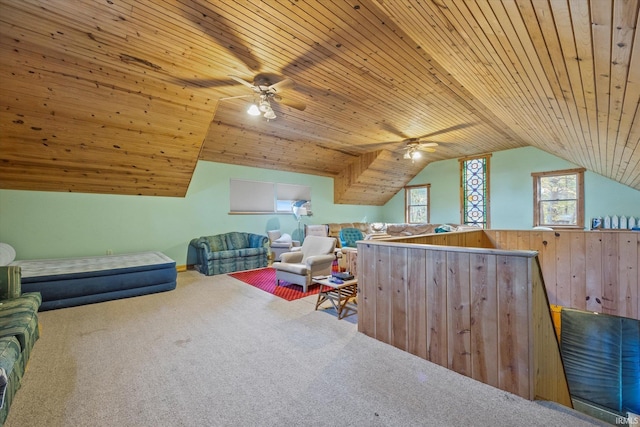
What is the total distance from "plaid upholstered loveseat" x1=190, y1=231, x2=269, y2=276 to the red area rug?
0.21 metres

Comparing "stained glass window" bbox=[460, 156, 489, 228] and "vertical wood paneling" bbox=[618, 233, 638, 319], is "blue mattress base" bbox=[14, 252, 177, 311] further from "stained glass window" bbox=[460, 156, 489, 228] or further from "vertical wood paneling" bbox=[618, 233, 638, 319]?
"stained glass window" bbox=[460, 156, 489, 228]

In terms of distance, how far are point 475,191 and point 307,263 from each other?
6426 mm

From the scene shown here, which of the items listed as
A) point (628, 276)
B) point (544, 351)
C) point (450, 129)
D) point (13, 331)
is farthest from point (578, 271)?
point (13, 331)

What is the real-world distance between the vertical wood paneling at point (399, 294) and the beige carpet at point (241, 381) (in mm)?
150

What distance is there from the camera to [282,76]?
361 cm

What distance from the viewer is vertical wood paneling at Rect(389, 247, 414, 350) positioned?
244cm

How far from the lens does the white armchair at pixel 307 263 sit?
430 cm

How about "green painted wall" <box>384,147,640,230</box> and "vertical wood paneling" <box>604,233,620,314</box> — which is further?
"green painted wall" <box>384,147,640,230</box>

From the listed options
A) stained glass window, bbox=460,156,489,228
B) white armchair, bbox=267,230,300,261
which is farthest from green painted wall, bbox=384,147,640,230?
white armchair, bbox=267,230,300,261

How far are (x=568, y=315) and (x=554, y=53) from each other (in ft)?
11.3

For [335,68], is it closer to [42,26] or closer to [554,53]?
[554,53]

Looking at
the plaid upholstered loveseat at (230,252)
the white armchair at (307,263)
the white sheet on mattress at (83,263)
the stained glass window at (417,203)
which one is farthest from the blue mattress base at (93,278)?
the stained glass window at (417,203)

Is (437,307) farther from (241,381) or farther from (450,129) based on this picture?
(450,129)

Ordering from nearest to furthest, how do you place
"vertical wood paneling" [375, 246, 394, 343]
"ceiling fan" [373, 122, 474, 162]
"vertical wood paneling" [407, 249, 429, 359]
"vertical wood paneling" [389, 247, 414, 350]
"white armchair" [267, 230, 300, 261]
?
1. "vertical wood paneling" [407, 249, 429, 359]
2. "vertical wood paneling" [389, 247, 414, 350]
3. "vertical wood paneling" [375, 246, 394, 343]
4. "ceiling fan" [373, 122, 474, 162]
5. "white armchair" [267, 230, 300, 261]
